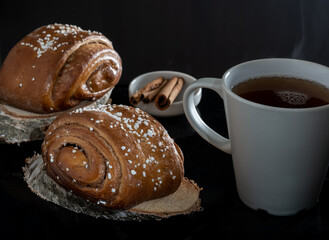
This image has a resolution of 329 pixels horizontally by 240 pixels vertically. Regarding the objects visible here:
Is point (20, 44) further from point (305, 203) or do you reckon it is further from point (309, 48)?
point (309, 48)

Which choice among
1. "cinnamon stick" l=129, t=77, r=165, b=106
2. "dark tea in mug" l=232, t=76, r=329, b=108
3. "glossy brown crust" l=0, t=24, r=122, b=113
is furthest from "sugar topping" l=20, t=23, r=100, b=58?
"dark tea in mug" l=232, t=76, r=329, b=108

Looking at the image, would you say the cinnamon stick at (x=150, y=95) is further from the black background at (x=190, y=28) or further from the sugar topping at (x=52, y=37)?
the black background at (x=190, y=28)

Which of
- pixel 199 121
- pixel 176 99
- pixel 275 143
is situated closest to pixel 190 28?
pixel 176 99

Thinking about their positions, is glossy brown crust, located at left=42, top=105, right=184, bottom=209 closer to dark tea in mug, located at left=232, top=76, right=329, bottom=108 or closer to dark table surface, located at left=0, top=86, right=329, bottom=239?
dark table surface, located at left=0, top=86, right=329, bottom=239

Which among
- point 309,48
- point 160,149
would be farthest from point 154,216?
point 309,48

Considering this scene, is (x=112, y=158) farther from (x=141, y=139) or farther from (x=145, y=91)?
(x=145, y=91)

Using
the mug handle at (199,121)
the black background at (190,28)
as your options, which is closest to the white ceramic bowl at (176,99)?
the mug handle at (199,121)
